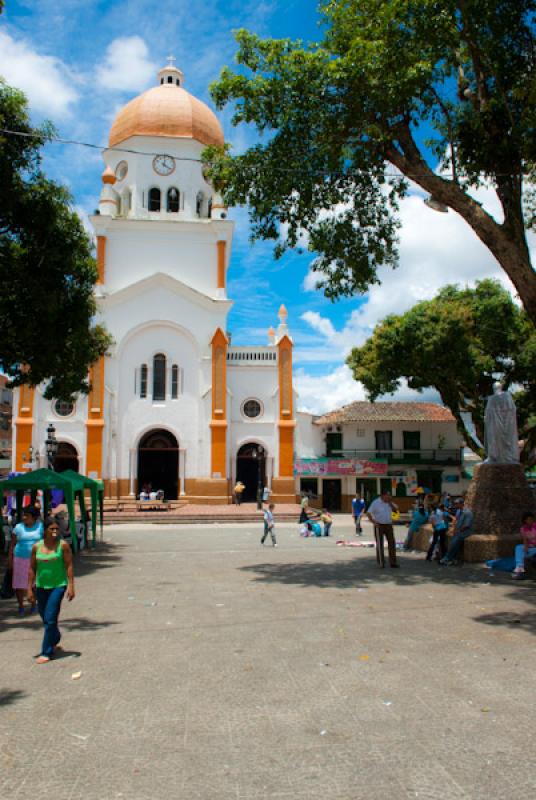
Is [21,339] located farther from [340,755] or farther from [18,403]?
[18,403]

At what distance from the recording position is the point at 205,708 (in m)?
4.89

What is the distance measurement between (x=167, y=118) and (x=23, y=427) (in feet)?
59.3

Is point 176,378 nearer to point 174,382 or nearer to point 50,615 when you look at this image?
point 174,382

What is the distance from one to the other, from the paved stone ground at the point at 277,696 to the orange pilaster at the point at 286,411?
2194 cm

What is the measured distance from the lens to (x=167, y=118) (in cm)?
3375

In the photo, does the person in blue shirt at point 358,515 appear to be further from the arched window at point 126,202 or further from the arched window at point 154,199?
the arched window at point 126,202

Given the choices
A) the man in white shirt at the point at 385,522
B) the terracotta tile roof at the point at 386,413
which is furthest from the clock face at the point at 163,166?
the man in white shirt at the point at 385,522

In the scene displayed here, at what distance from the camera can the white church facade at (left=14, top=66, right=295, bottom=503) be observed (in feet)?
101

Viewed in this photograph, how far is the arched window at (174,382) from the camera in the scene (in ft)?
105

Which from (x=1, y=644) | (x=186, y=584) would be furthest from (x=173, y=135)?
(x=1, y=644)

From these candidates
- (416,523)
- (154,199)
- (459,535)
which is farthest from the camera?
(154,199)

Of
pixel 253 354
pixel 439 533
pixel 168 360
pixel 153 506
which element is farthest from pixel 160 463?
pixel 439 533

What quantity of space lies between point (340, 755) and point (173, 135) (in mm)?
34189

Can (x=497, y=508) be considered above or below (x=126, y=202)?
below
